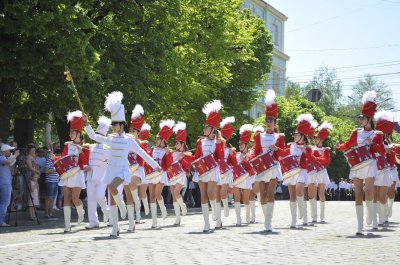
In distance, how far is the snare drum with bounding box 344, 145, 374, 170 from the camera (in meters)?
16.2

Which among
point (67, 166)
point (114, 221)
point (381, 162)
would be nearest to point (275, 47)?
point (67, 166)

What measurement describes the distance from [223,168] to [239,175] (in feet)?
6.68

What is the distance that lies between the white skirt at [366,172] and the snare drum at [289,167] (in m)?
2.48

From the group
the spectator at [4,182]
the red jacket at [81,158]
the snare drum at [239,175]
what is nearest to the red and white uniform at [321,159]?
the snare drum at [239,175]

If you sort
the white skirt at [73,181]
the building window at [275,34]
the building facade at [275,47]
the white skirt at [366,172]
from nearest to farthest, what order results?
the white skirt at [366,172] → the white skirt at [73,181] → the building facade at [275,47] → the building window at [275,34]

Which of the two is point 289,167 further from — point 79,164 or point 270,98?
point 79,164

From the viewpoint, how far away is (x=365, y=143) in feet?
53.7

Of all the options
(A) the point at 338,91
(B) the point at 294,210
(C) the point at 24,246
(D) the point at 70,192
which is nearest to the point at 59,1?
(D) the point at 70,192

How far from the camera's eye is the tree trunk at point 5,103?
2722 cm

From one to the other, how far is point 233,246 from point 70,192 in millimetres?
6311

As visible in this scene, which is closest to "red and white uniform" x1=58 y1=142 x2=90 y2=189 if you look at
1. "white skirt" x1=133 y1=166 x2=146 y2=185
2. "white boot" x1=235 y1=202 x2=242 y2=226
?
"white skirt" x1=133 y1=166 x2=146 y2=185

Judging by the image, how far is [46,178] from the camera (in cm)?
2502

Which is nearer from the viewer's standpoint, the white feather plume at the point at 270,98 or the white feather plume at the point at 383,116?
the white feather plume at the point at 270,98

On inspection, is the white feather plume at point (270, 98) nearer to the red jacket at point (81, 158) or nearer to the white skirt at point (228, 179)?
the white skirt at point (228, 179)
